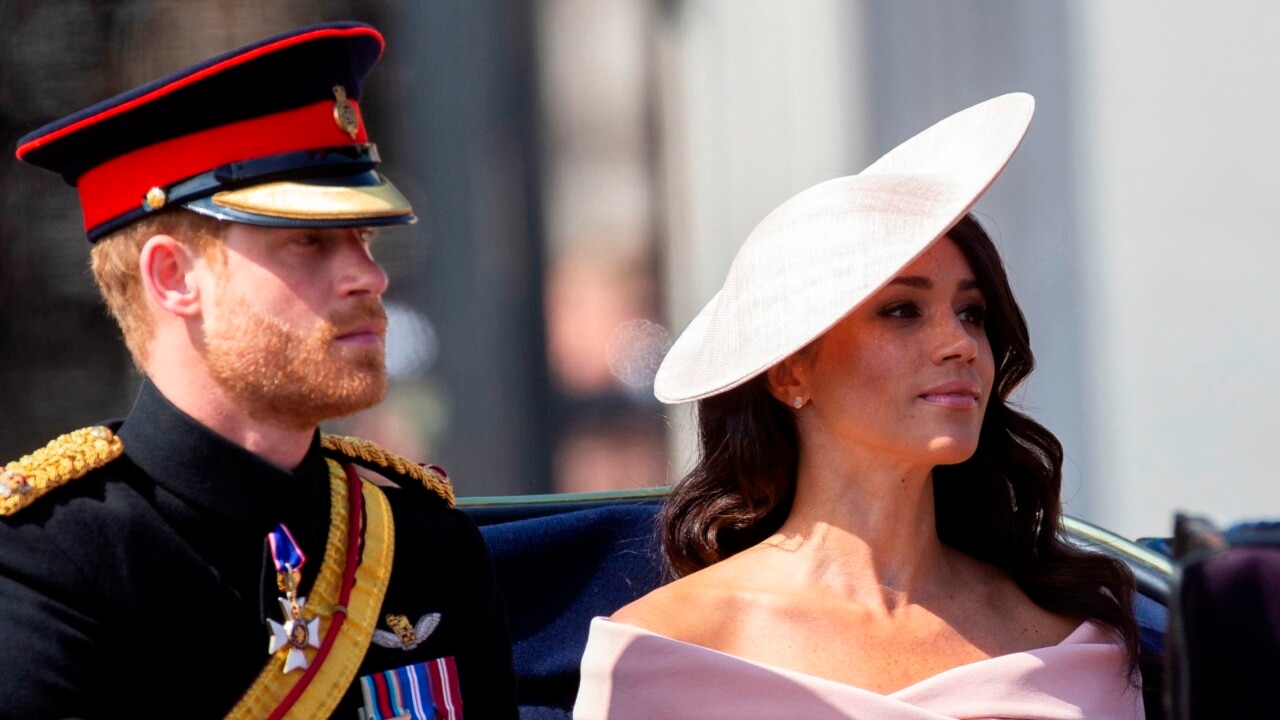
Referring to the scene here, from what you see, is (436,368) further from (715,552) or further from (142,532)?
(142,532)

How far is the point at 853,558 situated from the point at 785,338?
1.21 ft

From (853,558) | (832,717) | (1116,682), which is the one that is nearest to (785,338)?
(853,558)

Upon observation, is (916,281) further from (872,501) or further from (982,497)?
(982,497)

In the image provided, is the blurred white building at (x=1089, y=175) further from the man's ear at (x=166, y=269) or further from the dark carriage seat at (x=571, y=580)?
the man's ear at (x=166, y=269)

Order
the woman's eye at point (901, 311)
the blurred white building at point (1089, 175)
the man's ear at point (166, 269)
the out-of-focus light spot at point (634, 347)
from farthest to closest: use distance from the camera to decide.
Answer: the out-of-focus light spot at point (634, 347) < the blurred white building at point (1089, 175) < the woman's eye at point (901, 311) < the man's ear at point (166, 269)

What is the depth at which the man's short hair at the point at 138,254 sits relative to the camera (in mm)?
2135

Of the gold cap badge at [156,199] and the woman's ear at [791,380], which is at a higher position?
the gold cap badge at [156,199]

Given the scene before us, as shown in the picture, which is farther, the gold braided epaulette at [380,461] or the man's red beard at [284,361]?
the gold braided epaulette at [380,461]

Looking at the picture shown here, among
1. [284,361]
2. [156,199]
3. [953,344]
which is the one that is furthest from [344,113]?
[953,344]

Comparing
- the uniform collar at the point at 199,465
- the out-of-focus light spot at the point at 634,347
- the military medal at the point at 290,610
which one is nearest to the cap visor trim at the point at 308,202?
the uniform collar at the point at 199,465

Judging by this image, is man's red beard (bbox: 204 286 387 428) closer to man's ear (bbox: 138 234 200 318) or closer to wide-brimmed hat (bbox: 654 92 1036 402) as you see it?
man's ear (bbox: 138 234 200 318)

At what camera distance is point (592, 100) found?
4.68 m

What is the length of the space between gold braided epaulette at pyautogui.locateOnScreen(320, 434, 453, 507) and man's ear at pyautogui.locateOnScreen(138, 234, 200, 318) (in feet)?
1.56

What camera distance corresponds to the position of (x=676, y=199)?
4691 millimetres
